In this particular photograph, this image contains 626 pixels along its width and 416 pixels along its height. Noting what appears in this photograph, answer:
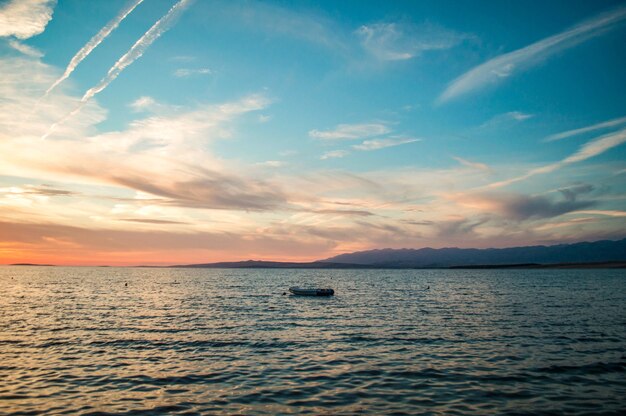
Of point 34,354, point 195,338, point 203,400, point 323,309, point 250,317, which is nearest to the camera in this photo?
point 203,400

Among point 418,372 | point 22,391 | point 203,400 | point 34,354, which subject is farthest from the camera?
point 34,354

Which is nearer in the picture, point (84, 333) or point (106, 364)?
point (106, 364)

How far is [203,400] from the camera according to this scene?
19.9 m

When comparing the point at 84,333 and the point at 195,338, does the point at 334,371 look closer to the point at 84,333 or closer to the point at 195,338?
the point at 195,338

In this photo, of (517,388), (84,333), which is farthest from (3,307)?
(517,388)

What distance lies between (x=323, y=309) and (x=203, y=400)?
4284 centimetres

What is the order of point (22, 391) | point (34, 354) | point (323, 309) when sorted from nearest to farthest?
point (22, 391)
point (34, 354)
point (323, 309)

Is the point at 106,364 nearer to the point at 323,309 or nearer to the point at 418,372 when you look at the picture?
the point at 418,372

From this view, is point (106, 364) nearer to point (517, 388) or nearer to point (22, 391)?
point (22, 391)

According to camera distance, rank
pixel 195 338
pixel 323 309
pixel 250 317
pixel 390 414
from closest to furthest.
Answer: pixel 390 414 → pixel 195 338 → pixel 250 317 → pixel 323 309

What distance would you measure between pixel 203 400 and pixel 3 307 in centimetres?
6183

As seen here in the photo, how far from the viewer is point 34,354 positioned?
30.0 meters

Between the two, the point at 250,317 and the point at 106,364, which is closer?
the point at 106,364

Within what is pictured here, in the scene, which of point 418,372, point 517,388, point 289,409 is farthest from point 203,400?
point 517,388
